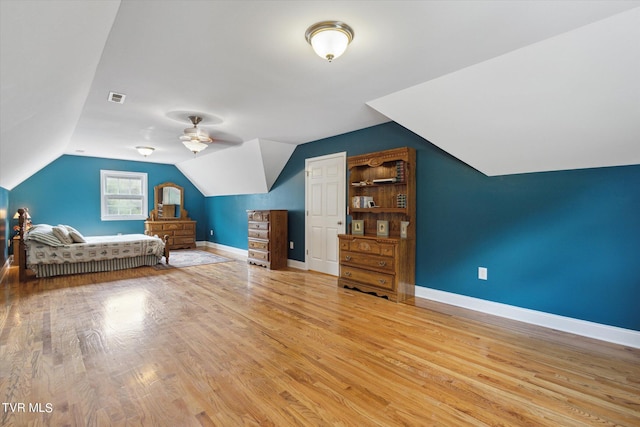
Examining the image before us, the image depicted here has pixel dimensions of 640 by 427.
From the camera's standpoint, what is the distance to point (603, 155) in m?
2.55

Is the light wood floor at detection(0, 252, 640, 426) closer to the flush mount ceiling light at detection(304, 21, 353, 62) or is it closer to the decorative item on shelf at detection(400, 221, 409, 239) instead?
the decorative item on shelf at detection(400, 221, 409, 239)

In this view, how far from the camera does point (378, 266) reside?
378cm

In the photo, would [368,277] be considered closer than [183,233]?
Yes

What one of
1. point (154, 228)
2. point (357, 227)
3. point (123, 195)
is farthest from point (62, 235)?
point (357, 227)

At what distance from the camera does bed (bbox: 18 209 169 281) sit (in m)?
4.52

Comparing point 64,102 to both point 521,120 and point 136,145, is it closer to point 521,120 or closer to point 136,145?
point 136,145

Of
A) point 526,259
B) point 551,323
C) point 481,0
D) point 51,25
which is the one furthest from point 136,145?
point 551,323

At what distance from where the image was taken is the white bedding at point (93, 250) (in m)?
4.55

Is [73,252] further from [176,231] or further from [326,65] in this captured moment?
[326,65]

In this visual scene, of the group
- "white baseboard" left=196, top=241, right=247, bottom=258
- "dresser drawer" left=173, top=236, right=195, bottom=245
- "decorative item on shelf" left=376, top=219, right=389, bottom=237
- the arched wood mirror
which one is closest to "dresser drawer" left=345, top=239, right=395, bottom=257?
"decorative item on shelf" left=376, top=219, right=389, bottom=237

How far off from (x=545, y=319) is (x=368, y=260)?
1907 millimetres

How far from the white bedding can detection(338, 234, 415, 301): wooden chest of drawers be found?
12.5 feet

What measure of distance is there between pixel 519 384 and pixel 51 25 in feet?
11.1

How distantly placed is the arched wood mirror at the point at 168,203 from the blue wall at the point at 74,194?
18 centimetres
